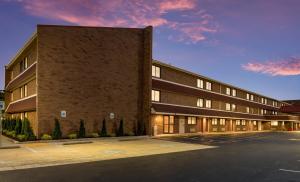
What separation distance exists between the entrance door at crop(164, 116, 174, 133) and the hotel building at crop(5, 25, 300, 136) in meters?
0.12

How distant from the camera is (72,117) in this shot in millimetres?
29703

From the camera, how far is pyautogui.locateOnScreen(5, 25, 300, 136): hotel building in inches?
1136

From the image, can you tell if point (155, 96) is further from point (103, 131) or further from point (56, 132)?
point (56, 132)

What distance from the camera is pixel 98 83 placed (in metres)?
31.6

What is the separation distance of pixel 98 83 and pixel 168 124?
43.6 feet

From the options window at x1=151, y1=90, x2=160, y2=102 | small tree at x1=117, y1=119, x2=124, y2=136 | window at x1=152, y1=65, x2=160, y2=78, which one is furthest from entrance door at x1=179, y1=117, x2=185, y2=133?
small tree at x1=117, y1=119, x2=124, y2=136

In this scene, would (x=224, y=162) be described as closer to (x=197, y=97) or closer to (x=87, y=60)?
(x=87, y=60)

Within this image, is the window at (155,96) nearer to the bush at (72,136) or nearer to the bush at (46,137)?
the bush at (72,136)

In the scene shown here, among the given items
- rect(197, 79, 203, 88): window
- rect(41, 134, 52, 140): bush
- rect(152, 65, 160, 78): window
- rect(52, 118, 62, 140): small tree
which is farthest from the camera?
rect(197, 79, 203, 88): window

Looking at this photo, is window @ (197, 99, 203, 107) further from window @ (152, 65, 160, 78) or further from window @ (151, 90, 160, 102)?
window @ (152, 65, 160, 78)

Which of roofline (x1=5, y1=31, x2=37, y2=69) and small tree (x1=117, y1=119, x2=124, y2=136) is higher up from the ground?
roofline (x1=5, y1=31, x2=37, y2=69)

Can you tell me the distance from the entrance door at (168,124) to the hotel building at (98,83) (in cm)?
12

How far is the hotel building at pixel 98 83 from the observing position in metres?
28.9

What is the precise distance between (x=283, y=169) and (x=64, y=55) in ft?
73.8
